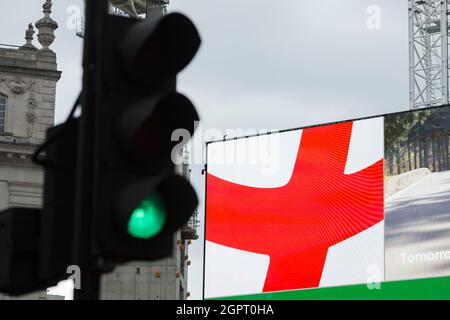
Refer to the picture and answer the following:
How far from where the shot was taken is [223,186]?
37906mm

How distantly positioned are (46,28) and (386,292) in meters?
21.7

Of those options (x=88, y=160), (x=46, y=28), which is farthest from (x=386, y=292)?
(x=88, y=160)

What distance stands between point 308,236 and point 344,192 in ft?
6.07

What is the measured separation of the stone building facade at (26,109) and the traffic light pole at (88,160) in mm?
40128

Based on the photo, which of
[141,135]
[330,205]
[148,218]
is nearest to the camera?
[141,135]


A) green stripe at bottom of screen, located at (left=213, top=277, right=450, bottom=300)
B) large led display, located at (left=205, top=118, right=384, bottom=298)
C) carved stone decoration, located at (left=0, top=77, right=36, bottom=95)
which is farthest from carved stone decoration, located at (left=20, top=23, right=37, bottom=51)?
green stripe at bottom of screen, located at (left=213, top=277, right=450, bottom=300)

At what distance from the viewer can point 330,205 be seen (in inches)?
1403

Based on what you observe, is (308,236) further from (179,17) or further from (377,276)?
(179,17)

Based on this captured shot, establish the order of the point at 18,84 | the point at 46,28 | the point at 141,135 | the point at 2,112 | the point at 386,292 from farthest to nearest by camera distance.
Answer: the point at 46,28 → the point at 18,84 → the point at 2,112 → the point at 386,292 → the point at 141,135

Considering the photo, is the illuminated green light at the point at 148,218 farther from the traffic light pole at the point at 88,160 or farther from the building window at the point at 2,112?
the building window at the point at 2,112

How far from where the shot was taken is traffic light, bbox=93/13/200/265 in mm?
4801

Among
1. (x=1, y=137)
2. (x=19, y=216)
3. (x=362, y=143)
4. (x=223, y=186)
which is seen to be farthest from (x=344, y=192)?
(x=19, y=216)

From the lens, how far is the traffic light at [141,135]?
4801mm

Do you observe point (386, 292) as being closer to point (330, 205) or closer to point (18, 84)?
point (330, 205)
